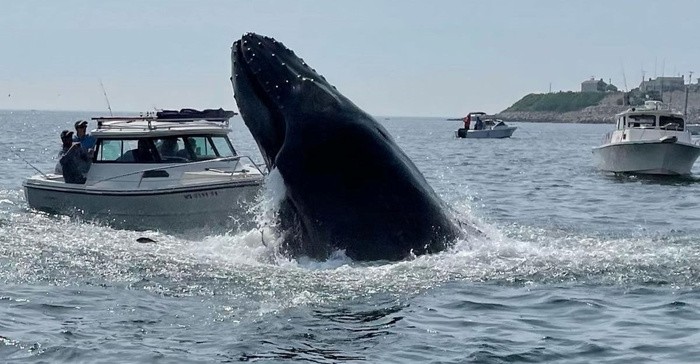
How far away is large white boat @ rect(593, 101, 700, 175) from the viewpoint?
36719mm

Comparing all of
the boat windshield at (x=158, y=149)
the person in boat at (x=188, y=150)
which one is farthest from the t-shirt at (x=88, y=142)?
the person in boat at (x=188, y=150)

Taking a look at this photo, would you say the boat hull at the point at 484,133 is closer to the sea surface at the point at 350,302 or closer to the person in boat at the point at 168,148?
the person in boat at the point at 168,148

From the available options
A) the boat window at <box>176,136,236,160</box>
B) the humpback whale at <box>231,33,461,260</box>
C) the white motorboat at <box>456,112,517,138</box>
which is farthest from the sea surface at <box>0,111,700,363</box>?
the white motorboat at <box>456,112,517,138</box>

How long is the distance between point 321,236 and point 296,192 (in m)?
0.47

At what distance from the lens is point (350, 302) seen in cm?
1033

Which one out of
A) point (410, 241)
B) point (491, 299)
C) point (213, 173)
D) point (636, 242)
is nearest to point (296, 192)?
point (410, 241)

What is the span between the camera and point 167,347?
9023 mm

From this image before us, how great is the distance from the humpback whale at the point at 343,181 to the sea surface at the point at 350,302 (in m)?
0.23

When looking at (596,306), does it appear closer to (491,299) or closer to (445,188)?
(491,299)

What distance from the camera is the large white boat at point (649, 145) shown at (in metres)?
36.7

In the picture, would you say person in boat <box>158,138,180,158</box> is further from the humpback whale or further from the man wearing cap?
the humpback whale

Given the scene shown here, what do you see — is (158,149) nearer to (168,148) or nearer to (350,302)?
(168,148)

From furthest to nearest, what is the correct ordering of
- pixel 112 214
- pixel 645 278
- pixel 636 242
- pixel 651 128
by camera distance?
pixel 651 128
pixel 112 214
pixel 636 242
pixel 645 278

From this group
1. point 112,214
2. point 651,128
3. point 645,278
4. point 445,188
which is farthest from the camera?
point 651,128
